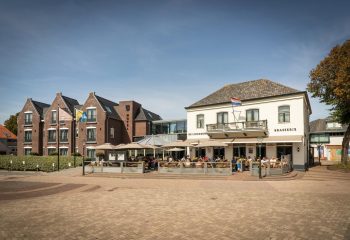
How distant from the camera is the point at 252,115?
27672mm

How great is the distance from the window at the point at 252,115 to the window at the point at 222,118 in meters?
2.49

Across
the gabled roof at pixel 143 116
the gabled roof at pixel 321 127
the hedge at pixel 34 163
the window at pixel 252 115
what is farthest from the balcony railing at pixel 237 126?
the gabled roof at pixel 321 127

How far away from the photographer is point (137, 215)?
31.9 ft

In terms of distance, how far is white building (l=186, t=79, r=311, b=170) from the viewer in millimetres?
24969

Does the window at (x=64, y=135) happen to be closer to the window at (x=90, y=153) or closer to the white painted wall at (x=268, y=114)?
the window at (x=90, y=153)

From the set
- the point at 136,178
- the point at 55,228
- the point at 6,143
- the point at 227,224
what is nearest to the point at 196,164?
the point at 136,178

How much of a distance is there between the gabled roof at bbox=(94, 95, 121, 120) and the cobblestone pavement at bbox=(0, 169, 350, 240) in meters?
27.7

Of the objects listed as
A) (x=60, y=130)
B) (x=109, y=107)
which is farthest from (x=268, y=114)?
(x=60, y=130)

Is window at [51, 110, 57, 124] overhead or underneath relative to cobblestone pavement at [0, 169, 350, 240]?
overhead

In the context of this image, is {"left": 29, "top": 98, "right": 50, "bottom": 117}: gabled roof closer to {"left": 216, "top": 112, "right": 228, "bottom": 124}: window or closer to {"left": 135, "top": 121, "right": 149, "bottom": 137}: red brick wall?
{"left": 135, "top": 121, "right": 149, "bottom": 137}: red brick wall

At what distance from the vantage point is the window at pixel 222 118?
96.0 ft

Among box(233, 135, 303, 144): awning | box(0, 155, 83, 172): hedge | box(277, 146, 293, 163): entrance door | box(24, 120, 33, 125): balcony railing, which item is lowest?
box(0, 155, 83, 172): hedge

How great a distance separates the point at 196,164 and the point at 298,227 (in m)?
14.9

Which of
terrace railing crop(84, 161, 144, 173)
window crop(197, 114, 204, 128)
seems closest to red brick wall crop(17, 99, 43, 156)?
terrace railing crop(84, 161, 144, 173)
